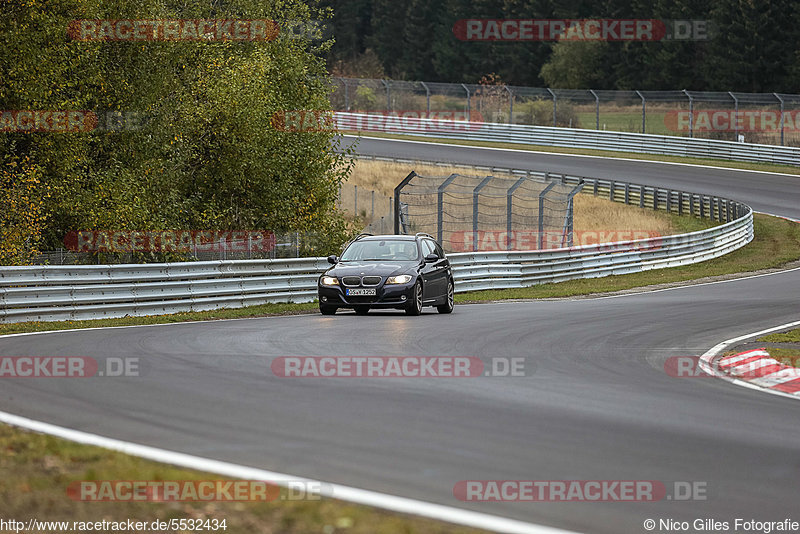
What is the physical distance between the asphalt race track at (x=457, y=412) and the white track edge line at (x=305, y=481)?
0.13 metres

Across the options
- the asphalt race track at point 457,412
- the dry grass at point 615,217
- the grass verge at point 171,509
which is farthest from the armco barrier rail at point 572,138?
the grass verge at point 171,509

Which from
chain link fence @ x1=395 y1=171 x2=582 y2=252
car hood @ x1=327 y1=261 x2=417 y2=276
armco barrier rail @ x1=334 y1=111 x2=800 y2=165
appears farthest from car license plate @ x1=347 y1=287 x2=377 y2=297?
armco barrier rail @ x1=334 y1=111 x2=800 y2=165

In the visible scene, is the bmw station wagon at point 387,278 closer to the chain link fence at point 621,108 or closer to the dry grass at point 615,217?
the dry grass at point 615,217

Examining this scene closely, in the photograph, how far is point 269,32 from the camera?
98.9ft

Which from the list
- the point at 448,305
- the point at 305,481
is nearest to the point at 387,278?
the point at 448,305

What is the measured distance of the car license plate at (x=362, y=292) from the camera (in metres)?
18.2

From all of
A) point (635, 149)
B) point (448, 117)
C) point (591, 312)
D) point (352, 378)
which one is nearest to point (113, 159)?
point (591, 312)

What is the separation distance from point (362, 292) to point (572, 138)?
40381mm

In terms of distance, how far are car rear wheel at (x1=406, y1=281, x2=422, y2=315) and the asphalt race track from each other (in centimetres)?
197

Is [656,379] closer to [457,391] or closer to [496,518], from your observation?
[457,391]

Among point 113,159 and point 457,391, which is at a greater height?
point 113,159

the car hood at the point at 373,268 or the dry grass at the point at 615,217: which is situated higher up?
the car hood at the point at 373,268

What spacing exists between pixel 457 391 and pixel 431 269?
9.61 m

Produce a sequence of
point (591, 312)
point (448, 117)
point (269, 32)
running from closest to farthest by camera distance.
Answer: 1. point (591, 312)
2. point (269, 32)
3. point (448, 117)
